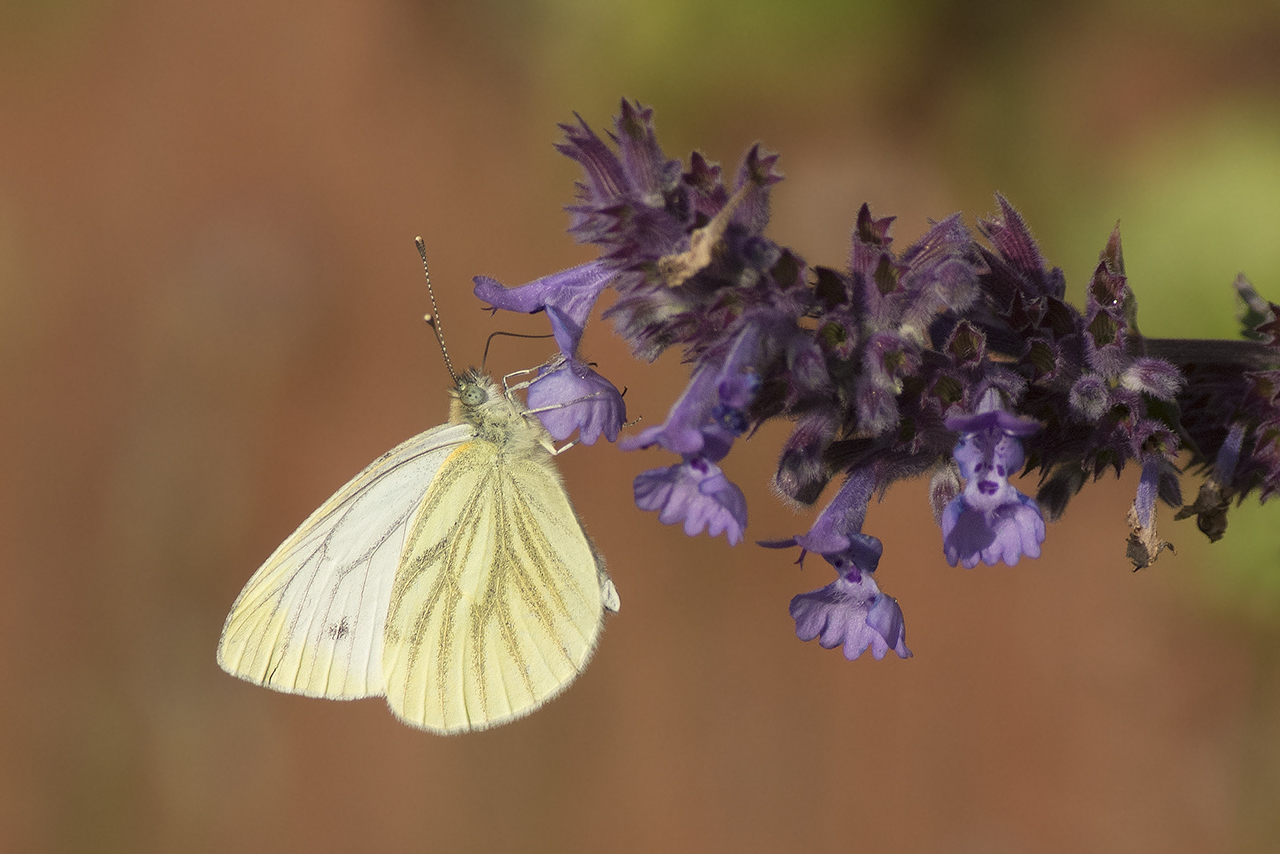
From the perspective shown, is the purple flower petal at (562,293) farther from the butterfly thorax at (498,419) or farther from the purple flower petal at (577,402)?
the butterfly thorax at (498,419)

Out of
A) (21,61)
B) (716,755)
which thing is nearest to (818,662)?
(716,755)

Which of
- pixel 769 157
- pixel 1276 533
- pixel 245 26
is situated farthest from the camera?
pixel 245 26

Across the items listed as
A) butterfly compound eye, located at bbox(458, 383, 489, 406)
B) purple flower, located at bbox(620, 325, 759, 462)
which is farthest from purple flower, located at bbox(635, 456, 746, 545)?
butterfly compound eye, located at bbox(458, 383, 489, 406)

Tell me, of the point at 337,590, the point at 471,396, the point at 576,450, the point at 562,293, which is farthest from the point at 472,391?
the point at 576,450

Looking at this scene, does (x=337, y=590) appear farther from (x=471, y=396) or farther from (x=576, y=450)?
(x=576, y=450)

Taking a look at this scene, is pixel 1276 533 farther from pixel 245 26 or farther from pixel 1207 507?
pixel 245 26

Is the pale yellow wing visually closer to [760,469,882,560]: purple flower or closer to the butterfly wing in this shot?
the butterfly wing
